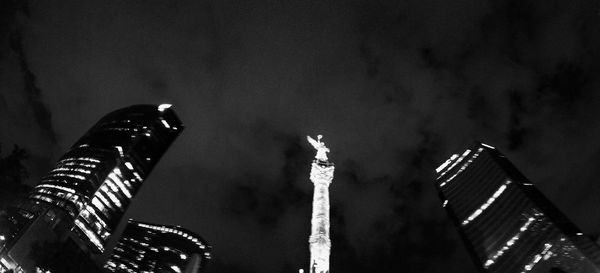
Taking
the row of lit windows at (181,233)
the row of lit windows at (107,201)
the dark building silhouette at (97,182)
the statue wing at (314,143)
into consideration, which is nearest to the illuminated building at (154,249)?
the row of lit windows at (181,233)

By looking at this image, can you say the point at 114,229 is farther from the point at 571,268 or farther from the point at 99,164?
the point at 571,268

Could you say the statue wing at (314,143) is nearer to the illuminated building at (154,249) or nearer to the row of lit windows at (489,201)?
the row of lit windows at (489,201)

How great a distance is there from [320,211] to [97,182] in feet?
198

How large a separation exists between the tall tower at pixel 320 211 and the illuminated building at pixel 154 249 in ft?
261

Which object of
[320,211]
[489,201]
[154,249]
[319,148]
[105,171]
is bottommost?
[320,211]

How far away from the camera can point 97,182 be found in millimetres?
90125

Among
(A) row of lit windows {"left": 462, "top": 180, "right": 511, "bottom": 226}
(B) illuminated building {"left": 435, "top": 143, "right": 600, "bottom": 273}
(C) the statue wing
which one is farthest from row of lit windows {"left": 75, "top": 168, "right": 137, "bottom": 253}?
(A) row of lit windows {"left": 462, "top": 180, "right": 511, "bottom": 226}

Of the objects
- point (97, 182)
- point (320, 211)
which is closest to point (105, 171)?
point (97, 182)

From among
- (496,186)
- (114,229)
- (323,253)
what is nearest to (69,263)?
(323,253)

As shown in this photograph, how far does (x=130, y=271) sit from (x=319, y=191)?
100523 millimetres

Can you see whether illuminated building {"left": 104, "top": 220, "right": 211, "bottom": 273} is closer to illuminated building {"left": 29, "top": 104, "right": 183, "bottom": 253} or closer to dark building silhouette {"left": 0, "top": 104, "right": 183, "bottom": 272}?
dark building silhouette {"left": 0, "top": 104, "right": 183, "bottom": 272}

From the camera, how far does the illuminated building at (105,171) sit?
86.9 metres

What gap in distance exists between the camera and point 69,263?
4116 centimetres

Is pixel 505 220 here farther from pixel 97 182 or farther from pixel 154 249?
pixel 154 249
